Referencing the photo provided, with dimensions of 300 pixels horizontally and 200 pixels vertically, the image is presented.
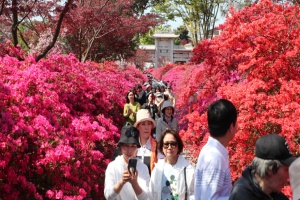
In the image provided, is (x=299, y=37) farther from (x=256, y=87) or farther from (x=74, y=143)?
(x=74, y=143)

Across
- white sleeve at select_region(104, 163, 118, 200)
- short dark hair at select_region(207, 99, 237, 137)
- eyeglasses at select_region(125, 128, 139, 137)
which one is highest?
short dark hair at select_region(207, 99, 237, 137)

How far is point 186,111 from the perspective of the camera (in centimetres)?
1154

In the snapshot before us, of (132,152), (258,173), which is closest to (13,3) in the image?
(132,152)

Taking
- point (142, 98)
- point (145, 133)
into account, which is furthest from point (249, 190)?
point (142, 98)

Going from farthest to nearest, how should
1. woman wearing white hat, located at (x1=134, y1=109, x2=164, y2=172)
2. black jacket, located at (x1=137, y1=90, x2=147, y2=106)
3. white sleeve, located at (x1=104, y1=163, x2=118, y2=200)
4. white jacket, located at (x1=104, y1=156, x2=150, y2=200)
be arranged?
1. black jacket, located at (x1=137, y1=90, x2=147, y2=106)
2. woman wearing white hat, located at (x1=134, y1=109, x2=164, y2=172)
3. white jacket, located at (x1=104, y1=156, x2=150, y2=200)
4. white sleeve, located at (x1=104, y1=163, x2=118, y2=200)

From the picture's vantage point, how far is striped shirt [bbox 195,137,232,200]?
9.69ft

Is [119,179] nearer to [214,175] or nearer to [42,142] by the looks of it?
[214,175]

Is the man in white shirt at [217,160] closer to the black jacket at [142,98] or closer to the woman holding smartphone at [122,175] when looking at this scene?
the woman holding smartphone at [122,175]

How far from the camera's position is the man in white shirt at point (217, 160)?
2959 millimetres

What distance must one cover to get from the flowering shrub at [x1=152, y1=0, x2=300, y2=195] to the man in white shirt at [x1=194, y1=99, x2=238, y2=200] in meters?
2.35

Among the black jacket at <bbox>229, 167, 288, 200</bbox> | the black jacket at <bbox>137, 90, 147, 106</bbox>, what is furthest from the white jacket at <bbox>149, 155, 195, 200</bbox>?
the black jacket at <bbox>137, 90, 147, 106</bbox>

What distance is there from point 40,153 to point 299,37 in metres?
3.72

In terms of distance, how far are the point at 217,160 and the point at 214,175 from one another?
0.30 feet

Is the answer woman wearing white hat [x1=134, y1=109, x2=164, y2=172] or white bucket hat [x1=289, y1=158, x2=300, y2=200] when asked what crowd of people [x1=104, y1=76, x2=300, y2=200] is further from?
woman wearing white hat [x1=134, y1=109, x2=164, y2=172]
